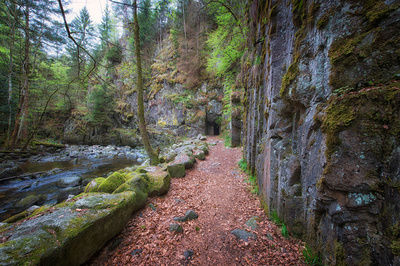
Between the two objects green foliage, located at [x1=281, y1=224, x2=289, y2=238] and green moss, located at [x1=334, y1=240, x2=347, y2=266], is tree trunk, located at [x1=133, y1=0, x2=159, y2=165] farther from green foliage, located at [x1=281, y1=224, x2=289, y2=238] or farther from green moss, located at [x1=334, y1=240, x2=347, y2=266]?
green moss, located at [x1=334, y1=240, x2=347, y2=266]

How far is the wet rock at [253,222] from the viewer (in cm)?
298

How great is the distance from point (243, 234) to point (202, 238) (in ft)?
2.76

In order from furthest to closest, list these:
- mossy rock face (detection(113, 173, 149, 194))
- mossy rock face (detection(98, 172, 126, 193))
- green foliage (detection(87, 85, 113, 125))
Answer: green foliage (detection(87, 85, 113, 125)) < mossy rock face (detection(98, 172, 126, 193)) < mossy rock face (detection(113, 173, 149, 194))

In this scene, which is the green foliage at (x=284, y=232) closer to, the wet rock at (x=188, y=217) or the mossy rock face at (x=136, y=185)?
the wet rock at (x=188, y=217)

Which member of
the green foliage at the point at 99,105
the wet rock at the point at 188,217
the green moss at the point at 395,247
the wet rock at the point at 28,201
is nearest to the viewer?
the green moss at the point at 395,247

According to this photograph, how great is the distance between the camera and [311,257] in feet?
6.88

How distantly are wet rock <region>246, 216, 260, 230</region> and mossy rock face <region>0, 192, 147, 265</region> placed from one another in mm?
2699

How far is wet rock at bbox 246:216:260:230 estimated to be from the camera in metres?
2.98

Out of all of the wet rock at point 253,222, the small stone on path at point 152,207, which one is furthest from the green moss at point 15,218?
the wet rock at point 253,222

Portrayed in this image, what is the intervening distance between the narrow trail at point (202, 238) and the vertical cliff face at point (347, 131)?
0.62m

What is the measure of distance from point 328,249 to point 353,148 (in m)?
1.43

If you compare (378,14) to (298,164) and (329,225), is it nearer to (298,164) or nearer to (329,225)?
(298,164)

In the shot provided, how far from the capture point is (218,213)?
355cm

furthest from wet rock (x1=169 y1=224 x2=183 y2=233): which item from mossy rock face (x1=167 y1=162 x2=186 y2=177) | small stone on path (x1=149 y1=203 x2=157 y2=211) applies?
mossy rock face (x1=167 y1=162 x2=186 y2=177)
